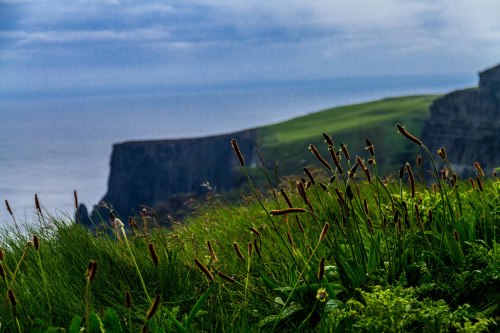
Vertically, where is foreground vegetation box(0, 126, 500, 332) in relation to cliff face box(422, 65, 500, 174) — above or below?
above

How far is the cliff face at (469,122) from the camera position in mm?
167538

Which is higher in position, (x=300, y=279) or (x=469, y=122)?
(x=300, y=279)

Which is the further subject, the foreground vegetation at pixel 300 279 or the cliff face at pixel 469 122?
the cliff face at pixel 469 122

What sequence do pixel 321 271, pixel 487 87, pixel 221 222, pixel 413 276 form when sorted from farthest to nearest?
pixel 487 87 → pixel 221 222 → pixel 413 276 → pixel 321 271

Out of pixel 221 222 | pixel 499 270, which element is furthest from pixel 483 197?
pixel 221 222

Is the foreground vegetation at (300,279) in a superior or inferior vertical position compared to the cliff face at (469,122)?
superior

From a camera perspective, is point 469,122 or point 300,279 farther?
point 469,122

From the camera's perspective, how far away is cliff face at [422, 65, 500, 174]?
550 ft

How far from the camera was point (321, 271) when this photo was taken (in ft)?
14.2

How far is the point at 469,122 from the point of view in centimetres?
17238

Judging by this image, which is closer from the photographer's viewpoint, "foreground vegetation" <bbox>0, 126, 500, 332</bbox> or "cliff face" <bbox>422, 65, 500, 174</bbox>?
"foreground vegetation" <bbox>0, 126, 500, 332</bbox>

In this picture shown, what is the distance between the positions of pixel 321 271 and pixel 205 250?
3.50 metres

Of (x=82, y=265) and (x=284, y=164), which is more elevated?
(x=82, y=265)

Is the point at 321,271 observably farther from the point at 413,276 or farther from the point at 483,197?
the point at 483,197
